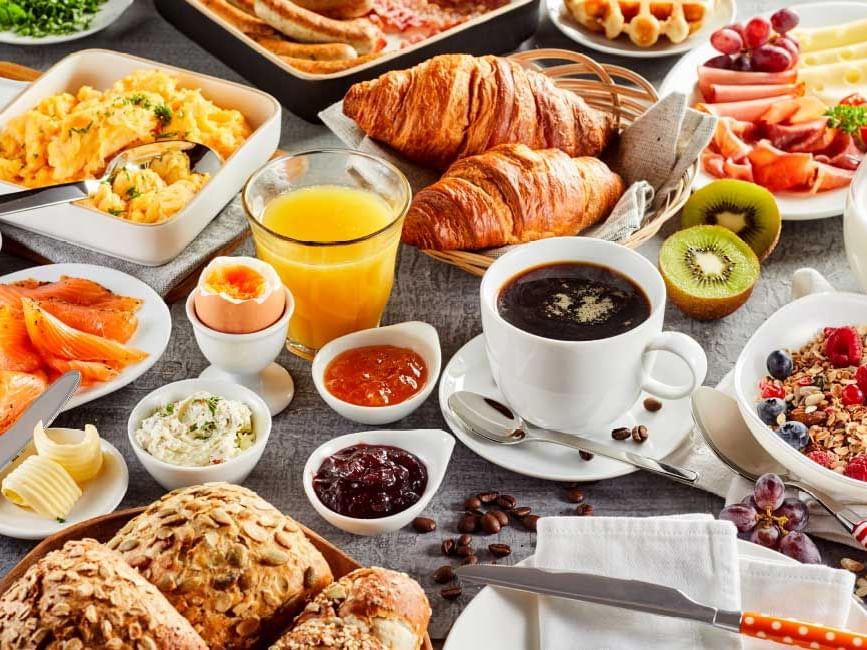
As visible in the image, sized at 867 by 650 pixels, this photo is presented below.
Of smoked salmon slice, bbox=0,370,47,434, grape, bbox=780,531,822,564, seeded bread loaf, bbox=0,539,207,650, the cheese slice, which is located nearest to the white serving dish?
smoked salmon slice, bbox=0,370,47,434

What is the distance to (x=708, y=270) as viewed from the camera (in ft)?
7.04

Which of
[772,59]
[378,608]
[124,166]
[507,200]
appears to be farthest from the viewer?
[772,59]

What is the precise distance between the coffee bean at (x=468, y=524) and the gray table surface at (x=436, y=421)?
24mm

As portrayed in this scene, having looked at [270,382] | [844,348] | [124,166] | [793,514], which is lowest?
[270,382]

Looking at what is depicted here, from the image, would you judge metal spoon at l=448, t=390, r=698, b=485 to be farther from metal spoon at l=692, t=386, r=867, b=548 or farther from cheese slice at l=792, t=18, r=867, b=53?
cheese slice at l=792, t=18, r=867, b=53

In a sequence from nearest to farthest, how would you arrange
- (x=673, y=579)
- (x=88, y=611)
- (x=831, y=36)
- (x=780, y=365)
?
(x=88, y=611), (x=673, y=579), (x=780, y=365), (x=831, y=36)

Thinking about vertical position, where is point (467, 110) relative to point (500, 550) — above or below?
above

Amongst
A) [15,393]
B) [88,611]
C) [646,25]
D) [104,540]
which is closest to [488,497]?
[104,540]

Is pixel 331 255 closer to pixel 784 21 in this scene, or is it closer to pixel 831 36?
pixel 784 21

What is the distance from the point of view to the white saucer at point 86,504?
1.59 metres

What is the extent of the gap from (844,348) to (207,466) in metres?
1.12

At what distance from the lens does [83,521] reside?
1511 millimetres

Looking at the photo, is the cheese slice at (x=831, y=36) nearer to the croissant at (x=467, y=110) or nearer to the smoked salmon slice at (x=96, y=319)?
the croissant at (x=467, y=110)

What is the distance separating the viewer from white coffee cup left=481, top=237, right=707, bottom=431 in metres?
1.66
